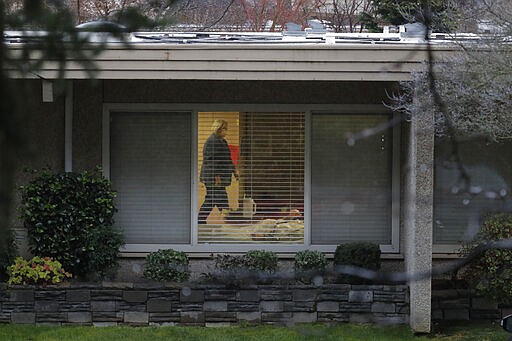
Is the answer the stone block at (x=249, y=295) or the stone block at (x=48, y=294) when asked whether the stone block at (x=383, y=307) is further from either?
the stone block at (x=48, y=294)

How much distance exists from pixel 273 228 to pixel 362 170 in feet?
4.08

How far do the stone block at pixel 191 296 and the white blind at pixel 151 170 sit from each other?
123 cm

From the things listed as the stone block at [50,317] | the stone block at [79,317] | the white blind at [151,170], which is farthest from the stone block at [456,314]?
the stone block at [50,317]

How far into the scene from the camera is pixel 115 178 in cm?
1030

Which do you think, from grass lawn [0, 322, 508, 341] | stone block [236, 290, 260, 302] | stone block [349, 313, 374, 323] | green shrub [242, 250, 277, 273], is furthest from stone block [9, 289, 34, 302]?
stone block [349, 313, 374, 323]

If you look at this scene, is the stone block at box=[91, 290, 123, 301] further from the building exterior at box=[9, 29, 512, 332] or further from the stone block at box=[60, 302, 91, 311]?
the building exterior at box=[9, 29, 512, 332]

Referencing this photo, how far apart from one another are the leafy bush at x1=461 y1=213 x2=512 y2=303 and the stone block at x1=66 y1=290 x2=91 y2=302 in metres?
4.00

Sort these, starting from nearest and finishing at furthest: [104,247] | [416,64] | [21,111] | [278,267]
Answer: [21,111]
[416,64]
[104,247]
[278,267]

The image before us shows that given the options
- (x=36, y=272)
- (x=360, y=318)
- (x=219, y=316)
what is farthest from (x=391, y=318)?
(x=36, y=272)

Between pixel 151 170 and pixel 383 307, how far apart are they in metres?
3.11

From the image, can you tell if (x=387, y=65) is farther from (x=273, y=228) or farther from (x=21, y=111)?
(x=21, y=111)

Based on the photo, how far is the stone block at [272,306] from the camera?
30.2ft

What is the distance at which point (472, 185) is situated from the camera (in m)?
10.2

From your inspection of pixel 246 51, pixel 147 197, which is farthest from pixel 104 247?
pixel 246 51
